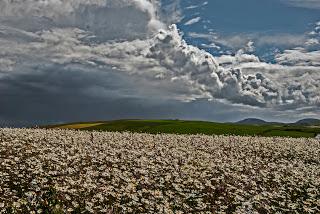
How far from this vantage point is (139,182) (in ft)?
48.1

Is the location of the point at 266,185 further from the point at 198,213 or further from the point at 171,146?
the point at 171,146

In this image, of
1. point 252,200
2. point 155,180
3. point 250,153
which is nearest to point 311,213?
point 252,200

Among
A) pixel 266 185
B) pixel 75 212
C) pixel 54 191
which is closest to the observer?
pixel 75 212

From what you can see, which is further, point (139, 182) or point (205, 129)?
point (205, 129)

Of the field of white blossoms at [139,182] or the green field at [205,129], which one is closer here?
the field of white blossoms at [139,182]

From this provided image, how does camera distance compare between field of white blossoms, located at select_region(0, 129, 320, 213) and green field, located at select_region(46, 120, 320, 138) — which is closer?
field of white blossoms, located at select_region(0, 129, 320, 213)

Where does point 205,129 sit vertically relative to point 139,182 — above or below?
above

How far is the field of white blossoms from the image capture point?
11.8 metres

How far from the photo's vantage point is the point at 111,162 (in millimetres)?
18781

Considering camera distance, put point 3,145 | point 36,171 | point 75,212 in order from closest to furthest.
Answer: point 75,212 < point 36,171 < point 3,145

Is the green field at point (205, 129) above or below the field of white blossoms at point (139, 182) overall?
above

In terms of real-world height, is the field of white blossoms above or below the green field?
below

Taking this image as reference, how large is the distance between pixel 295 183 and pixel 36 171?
9.00 m

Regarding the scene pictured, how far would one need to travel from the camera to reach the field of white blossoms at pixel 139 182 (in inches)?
463
